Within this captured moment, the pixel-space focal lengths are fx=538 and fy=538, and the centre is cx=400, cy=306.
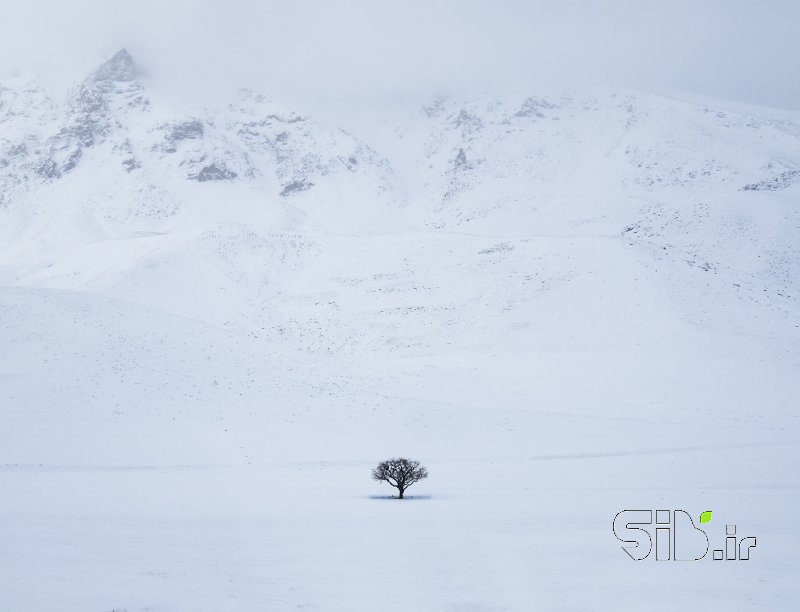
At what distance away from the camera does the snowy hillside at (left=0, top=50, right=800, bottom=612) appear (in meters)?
12.1

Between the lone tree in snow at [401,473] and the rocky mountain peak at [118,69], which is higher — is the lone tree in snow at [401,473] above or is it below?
below

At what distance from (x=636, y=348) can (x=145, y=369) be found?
37.2 metres

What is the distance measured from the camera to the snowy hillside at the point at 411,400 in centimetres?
1214

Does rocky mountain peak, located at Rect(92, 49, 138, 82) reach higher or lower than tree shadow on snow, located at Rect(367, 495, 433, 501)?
higher

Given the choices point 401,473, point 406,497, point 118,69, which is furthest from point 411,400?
point 118,69

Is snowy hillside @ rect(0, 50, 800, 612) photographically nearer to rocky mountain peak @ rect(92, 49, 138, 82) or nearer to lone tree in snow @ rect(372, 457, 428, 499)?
lone tree in snow @ rect(372, 457, 428, 499)

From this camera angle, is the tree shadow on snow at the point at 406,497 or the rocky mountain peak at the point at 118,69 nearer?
the tree shadow on snow at the point at 406,497

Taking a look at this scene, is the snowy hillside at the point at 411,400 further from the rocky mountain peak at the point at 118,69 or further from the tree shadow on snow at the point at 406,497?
the rocky mountain peak at the point at 118,69

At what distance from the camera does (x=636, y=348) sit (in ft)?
146

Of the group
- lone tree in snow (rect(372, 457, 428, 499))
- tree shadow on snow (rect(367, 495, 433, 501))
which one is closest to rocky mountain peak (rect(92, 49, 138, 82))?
lone tree in snow (rect(372, 457, 428, 499))

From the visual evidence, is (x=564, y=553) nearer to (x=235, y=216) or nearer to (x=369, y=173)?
(x=235, y=216)

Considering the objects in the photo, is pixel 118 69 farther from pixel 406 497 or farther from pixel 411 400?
pixel 406 497

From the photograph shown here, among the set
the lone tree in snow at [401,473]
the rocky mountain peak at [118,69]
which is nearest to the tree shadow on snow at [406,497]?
the lone tree in snow at [401,473]

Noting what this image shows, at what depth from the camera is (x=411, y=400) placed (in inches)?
1309
